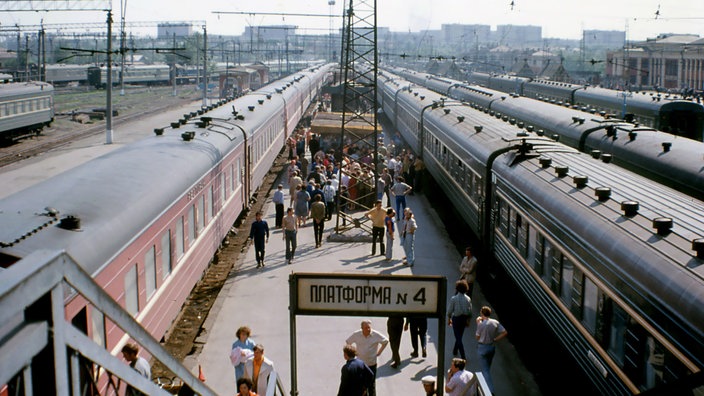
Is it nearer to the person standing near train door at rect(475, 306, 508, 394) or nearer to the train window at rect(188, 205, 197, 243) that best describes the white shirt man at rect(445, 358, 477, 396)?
the person standing near train door at rect(475, 306, 508, 394)

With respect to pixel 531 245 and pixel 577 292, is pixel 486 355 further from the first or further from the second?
pixel 531 245

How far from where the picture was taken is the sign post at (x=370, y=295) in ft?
20.8

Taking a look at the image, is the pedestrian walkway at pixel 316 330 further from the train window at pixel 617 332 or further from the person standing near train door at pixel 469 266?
the train window at pixel 617 332

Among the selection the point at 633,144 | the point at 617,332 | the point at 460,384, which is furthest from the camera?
the point at 633,144

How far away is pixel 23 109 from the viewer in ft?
133

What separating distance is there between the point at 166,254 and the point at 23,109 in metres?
32.9

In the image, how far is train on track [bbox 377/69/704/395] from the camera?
6430 millimetres

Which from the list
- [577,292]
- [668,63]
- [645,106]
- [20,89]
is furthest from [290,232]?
[668,63]

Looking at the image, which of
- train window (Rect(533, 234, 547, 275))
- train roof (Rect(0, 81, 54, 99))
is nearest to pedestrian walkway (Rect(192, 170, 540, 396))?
train window (Rect(533, 234, 547, 275))

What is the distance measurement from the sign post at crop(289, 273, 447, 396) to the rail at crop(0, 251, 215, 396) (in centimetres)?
409

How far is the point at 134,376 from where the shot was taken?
2.58m

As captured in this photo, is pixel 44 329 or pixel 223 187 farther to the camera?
pixel 223 187

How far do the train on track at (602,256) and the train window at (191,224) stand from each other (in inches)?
227

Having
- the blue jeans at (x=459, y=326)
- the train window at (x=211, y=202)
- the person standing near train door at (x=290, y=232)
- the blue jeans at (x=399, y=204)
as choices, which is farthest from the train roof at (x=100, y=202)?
Result: the blue jeans at (x=399, y=204)
